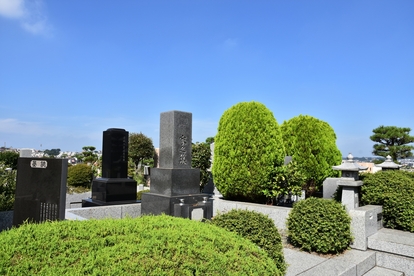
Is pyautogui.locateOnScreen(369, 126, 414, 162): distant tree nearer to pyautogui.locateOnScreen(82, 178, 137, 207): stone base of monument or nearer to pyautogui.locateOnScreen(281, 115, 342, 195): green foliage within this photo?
pyautogui.locateOnScreen(281, 115, 342, 195): green foliage

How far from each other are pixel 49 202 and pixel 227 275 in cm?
276

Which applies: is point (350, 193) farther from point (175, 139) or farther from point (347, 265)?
point (175, 139)

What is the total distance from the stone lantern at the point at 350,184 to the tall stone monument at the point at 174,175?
3.22m

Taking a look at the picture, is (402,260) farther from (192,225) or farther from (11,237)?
(11,237)

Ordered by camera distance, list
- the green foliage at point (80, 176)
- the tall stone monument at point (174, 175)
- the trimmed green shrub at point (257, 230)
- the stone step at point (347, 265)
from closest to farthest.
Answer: the trimmed green shrub at point (257, 230)
the stone step at point (347, 265)
the tall stone monument at point (174, 175)
the green foliage at point (80, 176)

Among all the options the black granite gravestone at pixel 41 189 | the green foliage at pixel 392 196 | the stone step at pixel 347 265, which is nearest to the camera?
the black granite gravestone at pixel 41 189

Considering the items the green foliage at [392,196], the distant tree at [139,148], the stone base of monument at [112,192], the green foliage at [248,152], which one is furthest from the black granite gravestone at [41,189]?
the distant tree at [139,148]

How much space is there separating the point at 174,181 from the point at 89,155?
2792cm

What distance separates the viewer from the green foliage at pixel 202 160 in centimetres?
1261

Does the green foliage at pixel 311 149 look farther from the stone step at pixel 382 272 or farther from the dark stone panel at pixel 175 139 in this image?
the stone step at pixel 382 272

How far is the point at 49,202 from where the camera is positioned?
377cm

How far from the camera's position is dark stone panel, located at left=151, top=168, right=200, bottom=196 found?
24.0 ft

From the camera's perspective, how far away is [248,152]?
817cm

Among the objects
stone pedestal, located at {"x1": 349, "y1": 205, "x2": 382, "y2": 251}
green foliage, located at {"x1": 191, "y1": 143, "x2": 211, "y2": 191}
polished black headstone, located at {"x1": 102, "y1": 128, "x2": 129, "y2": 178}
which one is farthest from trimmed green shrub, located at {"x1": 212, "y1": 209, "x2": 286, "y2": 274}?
green foliage, located at {"x1": 191, "y1": 143, "x2": 211, "y2": 191}
